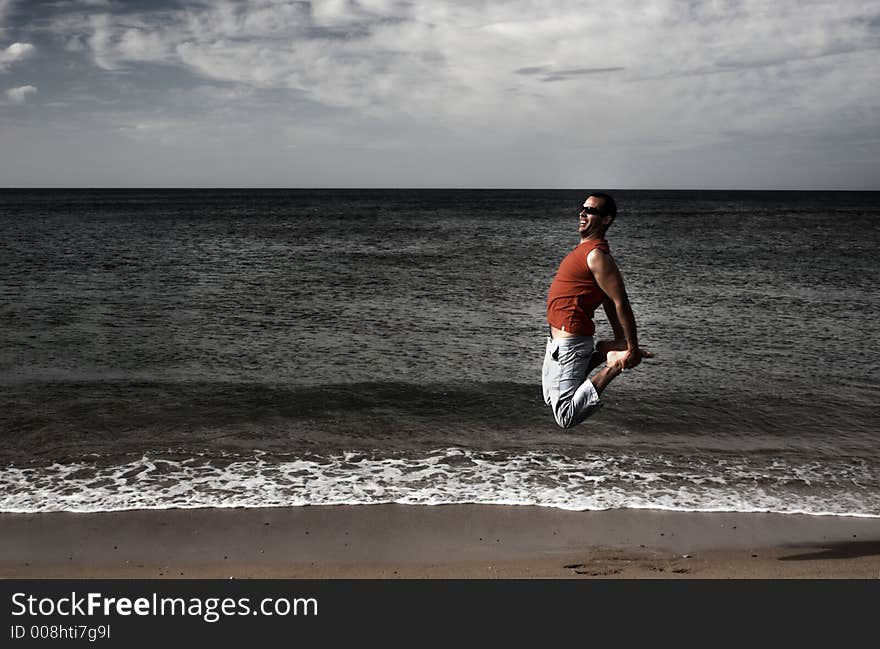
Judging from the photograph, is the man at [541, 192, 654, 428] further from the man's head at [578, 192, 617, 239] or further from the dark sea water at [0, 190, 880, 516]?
the dark sea water at [0, 190, 880, 516]

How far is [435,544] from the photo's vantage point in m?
7.74

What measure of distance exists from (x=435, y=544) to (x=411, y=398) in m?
5.74

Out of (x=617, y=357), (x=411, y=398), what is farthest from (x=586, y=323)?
(x=411, y=398)

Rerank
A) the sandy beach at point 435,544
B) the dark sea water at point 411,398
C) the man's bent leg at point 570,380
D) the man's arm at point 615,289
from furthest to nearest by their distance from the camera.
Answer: the dark sea water at point 411,398 → the sandy beach at point 435,544 → the man's bent leg at point 570,380 → the man's arm at point 615,289

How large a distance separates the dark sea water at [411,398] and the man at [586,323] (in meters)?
3.04

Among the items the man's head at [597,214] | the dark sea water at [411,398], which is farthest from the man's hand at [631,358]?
the dark sea water at [411,398]

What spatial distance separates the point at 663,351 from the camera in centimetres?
1727

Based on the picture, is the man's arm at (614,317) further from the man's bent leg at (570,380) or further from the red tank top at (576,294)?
the man's bent leg at (570,380)

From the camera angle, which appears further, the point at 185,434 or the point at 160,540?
the point at 185,434

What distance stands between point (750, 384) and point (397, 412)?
6660mm

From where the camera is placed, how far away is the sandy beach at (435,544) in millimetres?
7117

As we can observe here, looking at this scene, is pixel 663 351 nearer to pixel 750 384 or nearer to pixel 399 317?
pixel 750 384

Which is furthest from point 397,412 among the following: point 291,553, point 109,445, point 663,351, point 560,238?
point 560,238

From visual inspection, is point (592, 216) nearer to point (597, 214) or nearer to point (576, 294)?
point (597, 214)
